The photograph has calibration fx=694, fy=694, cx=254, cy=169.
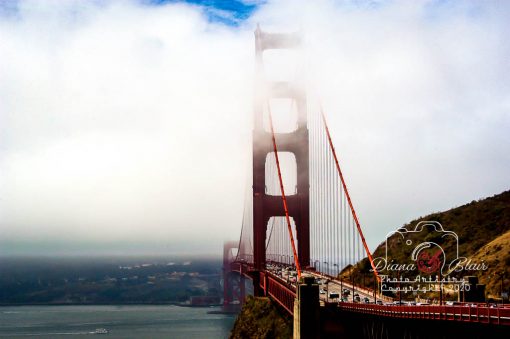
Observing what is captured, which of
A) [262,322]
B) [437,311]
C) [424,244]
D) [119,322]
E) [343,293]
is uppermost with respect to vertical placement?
[424,244]

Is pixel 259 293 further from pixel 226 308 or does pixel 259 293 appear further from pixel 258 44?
pixel 226 308

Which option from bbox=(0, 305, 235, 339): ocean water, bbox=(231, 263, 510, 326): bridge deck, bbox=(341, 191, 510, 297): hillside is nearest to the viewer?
bbox=(231, 263, 510, 326): bridge deck

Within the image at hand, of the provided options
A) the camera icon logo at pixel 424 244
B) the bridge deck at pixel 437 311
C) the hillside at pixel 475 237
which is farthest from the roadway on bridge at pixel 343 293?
the hillside at pixel 475 237

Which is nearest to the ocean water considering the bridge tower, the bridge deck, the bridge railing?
the bridge tower

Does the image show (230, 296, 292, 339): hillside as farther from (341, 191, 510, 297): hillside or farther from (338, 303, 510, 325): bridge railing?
(338, 303, 510, 325): bridge railing

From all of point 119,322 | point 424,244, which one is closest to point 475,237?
point 424,244

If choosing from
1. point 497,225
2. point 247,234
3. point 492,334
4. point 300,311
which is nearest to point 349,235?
point 300,311

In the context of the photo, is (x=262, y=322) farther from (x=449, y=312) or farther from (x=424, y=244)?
(x=449, y=312)
